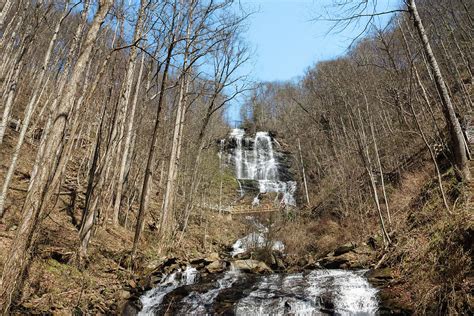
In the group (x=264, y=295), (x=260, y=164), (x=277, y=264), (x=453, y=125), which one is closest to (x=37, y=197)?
(x=264, y=295)

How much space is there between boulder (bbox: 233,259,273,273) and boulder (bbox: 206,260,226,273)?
450 mm

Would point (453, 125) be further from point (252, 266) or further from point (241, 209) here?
point (241, 209)

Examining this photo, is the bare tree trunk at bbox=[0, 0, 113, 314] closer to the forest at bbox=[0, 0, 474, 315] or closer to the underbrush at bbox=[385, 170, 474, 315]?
the forest at bbox=[0, 0, 474, 315]

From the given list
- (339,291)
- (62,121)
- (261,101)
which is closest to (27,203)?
(62,121)

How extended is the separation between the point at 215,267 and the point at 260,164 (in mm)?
20769

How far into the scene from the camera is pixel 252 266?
981 cm

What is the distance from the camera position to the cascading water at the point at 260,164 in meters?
26.1

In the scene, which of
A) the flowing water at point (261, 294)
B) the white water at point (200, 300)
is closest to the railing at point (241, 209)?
the flowing water at point (261, 294)

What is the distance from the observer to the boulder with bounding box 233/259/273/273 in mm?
9607

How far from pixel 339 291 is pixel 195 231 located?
10252 millimetres

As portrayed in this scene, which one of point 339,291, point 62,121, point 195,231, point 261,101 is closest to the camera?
point 62,121

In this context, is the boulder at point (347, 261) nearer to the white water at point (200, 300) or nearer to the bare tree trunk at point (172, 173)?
the white water at point (200, 300)

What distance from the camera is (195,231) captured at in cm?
1563

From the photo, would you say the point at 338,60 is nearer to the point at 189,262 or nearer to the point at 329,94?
the point at 329,94
